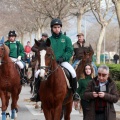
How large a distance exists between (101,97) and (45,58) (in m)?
2.20

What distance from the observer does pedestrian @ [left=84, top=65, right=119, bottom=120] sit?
791cm

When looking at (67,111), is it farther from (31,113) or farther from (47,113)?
(31,113)

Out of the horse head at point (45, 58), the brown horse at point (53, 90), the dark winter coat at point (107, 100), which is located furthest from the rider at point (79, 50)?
the dark winter coat at point (107, 100)

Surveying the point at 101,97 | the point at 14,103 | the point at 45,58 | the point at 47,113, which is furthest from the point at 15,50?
the point at 101,97

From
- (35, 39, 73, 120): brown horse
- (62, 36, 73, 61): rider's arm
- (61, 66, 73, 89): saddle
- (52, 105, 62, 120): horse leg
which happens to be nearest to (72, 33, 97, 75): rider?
(61, 66, 73, 89): saddle

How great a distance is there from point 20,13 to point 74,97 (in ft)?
135

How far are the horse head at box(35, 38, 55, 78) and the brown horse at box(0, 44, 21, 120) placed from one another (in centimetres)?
377

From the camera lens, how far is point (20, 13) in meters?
52.1

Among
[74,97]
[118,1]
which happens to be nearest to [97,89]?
[74,97]

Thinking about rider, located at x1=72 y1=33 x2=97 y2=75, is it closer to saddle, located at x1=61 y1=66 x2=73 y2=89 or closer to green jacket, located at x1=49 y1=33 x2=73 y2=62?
saddle, located at x1=61 y1=66 x2=73 y2=89

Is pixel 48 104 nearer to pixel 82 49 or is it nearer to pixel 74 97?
pixel 74 97

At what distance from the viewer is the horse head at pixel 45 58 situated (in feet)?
31.3

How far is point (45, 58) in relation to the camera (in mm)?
9734

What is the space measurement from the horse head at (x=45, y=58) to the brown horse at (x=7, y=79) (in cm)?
377
